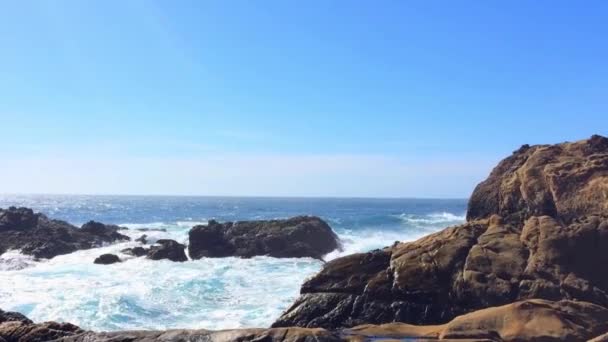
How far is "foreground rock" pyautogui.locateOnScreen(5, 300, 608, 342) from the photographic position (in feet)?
34.7

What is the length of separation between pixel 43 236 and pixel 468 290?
4109cm

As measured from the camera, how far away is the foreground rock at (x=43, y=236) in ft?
139

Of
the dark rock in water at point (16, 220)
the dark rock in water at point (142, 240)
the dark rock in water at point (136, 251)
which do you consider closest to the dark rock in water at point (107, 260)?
the dark rock in water at point (136, 251)

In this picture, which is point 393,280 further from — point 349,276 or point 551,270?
point 551,270

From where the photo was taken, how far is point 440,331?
11.1 metres

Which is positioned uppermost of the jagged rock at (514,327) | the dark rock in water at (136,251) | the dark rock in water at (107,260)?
the jagged rock at (514,327)

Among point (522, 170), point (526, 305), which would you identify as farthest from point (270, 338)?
point (522, 170)

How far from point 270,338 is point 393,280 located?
18.1 ft

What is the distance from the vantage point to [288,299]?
22547 mm

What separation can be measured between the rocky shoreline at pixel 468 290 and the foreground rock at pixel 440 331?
0.02m

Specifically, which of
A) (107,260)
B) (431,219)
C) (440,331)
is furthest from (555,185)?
(431,219)

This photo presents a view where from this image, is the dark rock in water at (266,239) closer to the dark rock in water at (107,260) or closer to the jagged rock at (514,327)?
the dark rock in water at (107,260)

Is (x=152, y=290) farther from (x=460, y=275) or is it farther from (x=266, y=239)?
(x=266, y=239)

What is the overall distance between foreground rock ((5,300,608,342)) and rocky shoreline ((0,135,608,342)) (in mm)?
20
